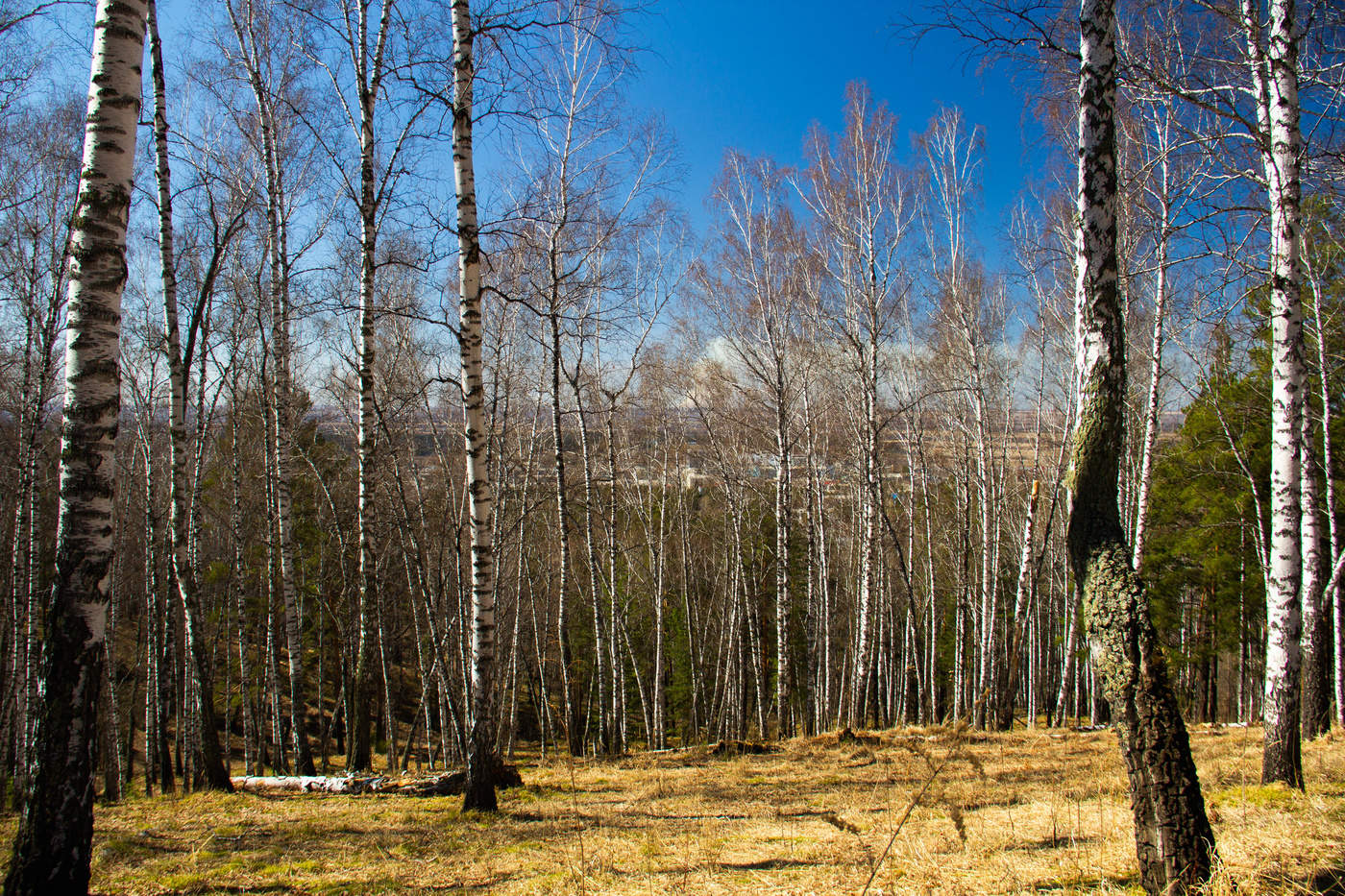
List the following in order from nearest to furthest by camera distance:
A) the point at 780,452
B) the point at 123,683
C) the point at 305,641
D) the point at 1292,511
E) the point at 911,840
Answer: the point at 911,840 < the point at 1292,511 < the point at 780,452 < the point at 123,683 < the point at 305,641

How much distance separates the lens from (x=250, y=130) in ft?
29.8

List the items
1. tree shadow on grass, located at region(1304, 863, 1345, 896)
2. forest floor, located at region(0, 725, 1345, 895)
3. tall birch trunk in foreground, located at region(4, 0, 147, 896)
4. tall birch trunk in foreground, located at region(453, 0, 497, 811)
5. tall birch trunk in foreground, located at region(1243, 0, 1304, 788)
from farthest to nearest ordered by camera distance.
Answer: tall birch trunk in foreground, located at region(453, 0, 497, 811), tall birch trunk in foreground, located at region(1243, 0, 1304, 788), forest floor, located at region(0, 725, 1345, 895), tall birch trunk in foreground, located at region(4, 0, 147, 896), tree shadow on grass, located at region(1304, 863, 1345, 896)

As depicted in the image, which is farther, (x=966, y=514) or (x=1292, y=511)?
(x=966, y=514)

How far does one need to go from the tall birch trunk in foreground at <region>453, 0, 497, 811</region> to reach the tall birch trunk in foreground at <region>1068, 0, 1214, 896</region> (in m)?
4.18

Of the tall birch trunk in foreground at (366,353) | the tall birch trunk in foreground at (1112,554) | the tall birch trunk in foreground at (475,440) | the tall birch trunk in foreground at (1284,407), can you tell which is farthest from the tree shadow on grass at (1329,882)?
the tall birch trunk in foreground at (366,353)

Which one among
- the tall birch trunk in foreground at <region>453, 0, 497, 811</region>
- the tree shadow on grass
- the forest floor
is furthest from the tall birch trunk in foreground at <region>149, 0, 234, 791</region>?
the tree shadow on grass

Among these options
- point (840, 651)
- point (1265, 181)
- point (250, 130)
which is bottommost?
point (840, 651)

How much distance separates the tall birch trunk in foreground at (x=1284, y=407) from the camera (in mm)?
4844

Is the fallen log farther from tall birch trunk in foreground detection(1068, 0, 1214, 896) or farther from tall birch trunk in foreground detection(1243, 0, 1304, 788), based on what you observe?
tall birch trunk in foreground detection(1243, 0, 1304, 788)

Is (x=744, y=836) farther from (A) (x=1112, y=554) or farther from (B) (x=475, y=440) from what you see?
(B) (x=475, y=440)

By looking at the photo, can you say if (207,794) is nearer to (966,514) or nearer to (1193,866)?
(1193,866)

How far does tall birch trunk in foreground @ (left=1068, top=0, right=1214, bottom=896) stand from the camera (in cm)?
280

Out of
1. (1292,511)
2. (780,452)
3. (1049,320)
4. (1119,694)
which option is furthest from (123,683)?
(1049,320)

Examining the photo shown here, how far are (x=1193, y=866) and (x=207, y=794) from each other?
7892 millimetres
